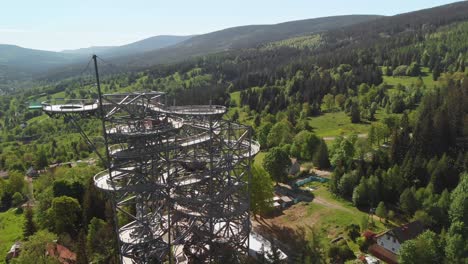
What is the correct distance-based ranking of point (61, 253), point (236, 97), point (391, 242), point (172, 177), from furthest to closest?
point (236, 97), point (61, 253), point (391, 242), point (172, 177)

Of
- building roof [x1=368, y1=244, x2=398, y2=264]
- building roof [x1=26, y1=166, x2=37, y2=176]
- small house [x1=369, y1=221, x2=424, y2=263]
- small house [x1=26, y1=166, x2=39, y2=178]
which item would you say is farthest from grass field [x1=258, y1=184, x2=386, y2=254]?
building roof [x1=26, y1=166, x2=37, y2=176]

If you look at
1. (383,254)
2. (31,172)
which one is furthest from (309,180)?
(31,172)

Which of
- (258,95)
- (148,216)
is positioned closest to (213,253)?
(148,216)

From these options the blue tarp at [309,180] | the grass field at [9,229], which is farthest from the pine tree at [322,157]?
the grass field at [9,229]

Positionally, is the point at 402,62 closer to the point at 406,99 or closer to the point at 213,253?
the point at 406,99

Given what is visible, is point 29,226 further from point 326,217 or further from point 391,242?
point 391,242
